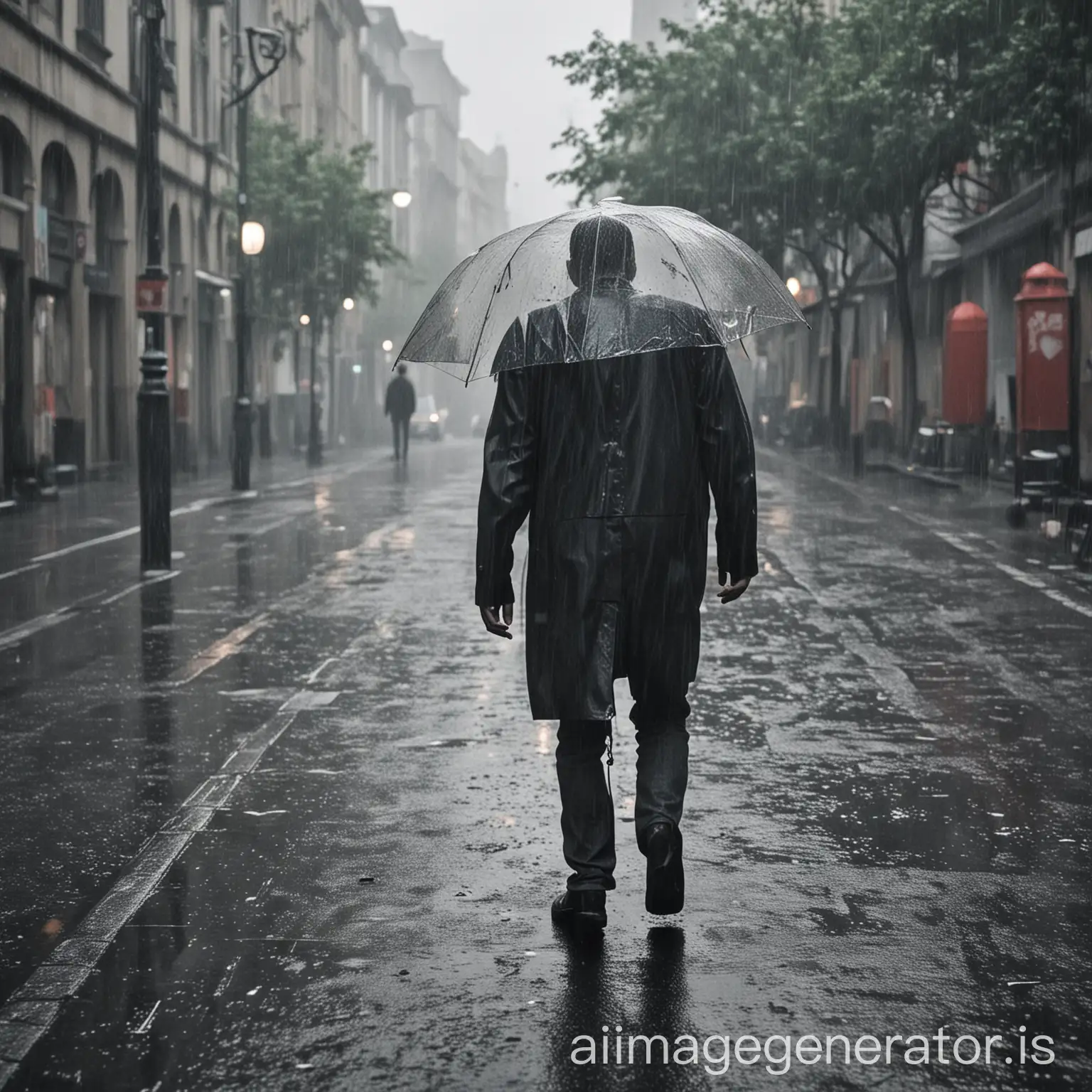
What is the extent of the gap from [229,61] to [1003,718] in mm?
39044

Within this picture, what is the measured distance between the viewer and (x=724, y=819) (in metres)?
6.64

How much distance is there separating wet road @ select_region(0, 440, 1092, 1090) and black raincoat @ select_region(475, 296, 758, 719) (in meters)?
0.73

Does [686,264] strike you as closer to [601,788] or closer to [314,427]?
[601,788]

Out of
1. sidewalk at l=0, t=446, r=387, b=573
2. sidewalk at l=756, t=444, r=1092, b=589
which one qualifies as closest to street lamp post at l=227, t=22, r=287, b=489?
sidewalk at l=0, t=446, r=387, b=573

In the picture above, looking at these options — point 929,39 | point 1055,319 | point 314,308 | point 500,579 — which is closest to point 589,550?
point 500,579

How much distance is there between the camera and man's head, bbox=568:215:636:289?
5277 millimetres

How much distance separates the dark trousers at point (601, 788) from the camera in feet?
17.1

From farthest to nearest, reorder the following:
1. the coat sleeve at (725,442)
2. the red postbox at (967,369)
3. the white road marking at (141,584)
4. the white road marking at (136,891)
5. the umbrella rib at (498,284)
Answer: the red postbox at (967,369) → the white road marking at (141,584) → the umbrella rib at (498,284) → the coat sleeve at (725,442) → the white road marking at (136,891)

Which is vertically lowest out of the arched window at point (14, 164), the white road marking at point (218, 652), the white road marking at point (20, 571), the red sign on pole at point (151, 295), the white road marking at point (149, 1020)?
the white road marking at point (149, 1020)

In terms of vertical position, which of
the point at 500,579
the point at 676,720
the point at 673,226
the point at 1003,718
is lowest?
the point at 1003,718

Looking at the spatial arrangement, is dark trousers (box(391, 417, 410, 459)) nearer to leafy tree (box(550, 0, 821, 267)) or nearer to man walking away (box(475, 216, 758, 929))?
leafy tree (box(550, 0, 821, 267))

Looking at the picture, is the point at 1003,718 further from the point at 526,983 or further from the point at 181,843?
the point at 526,983

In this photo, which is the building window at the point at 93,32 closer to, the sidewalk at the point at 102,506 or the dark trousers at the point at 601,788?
the sidewalk at the point at 102,506

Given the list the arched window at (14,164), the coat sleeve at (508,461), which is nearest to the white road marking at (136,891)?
the coat sleeve at (508,461)
